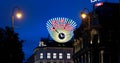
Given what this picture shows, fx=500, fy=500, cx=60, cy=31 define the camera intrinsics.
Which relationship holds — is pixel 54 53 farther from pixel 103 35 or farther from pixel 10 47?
pixel 10 47

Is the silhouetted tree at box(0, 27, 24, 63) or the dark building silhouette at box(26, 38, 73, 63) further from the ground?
the silhouetted tree at box(0, 27, 24, 63)

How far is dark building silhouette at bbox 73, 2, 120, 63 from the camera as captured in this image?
361ft

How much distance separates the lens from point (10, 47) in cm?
7200

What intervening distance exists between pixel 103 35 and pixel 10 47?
144 ft

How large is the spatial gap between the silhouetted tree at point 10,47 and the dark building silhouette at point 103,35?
3752 cm

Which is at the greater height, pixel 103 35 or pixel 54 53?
pixel 103 35

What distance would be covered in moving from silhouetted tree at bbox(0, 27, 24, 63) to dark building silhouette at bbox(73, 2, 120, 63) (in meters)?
37.5

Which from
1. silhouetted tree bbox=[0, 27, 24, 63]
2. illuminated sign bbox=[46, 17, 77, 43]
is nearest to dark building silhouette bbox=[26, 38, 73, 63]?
illuminated sign bbox=[46, 17, 77, 43]

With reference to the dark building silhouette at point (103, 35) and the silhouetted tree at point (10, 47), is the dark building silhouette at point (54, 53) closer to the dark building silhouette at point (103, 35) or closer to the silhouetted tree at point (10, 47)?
the dark building silhouette at point (103, 35)

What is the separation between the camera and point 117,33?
111 m

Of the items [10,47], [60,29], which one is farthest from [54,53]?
[10,47]

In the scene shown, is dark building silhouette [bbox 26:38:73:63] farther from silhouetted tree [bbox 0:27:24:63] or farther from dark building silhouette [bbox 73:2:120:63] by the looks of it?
silhouetted tree [bbox 0:27:24:63]

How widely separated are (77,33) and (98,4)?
21800 mm

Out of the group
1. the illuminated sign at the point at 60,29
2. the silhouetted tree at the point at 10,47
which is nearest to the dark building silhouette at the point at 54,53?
the illuminated sign at the point at 60,29
